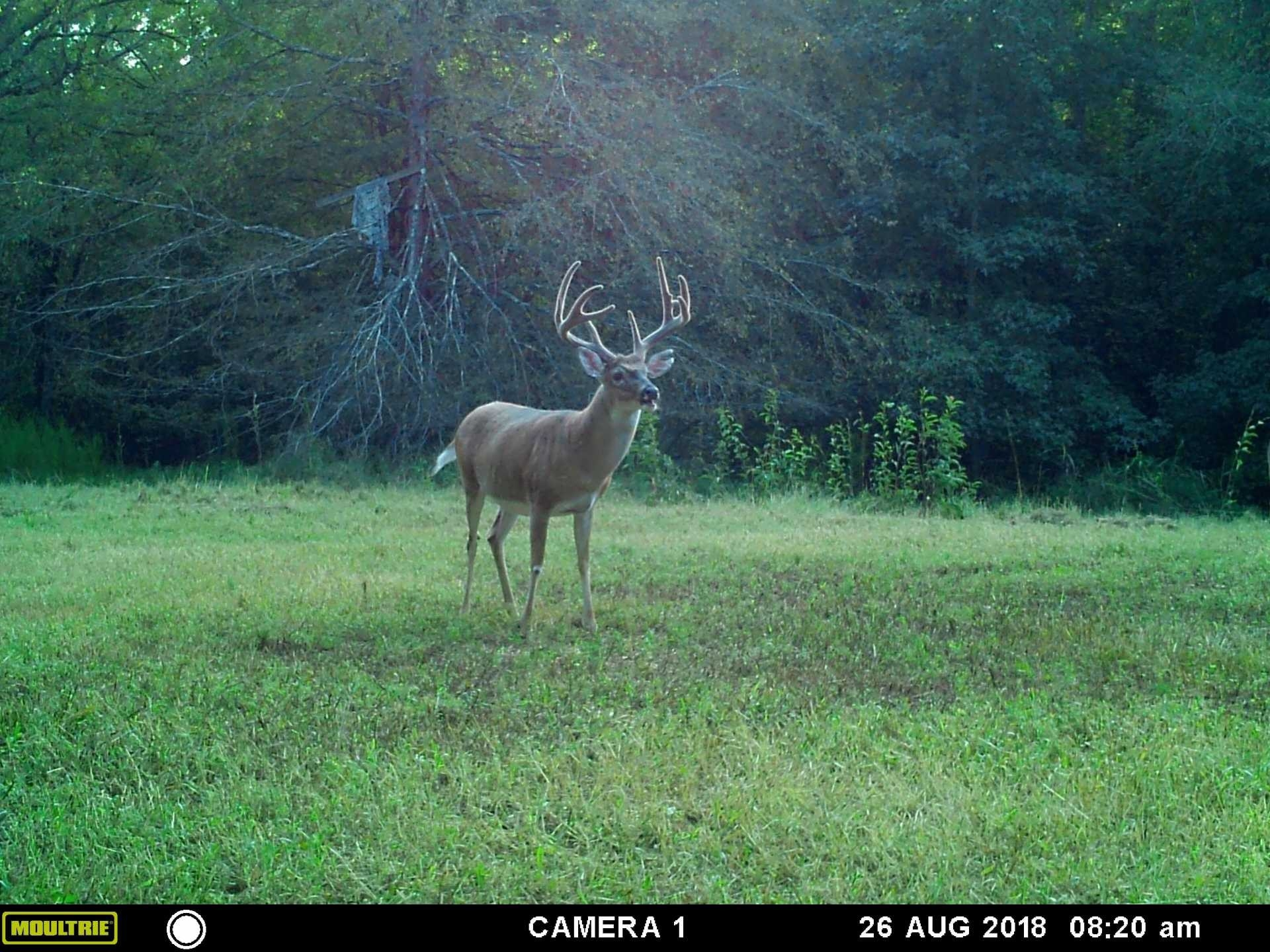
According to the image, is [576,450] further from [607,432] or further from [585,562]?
[585,562]

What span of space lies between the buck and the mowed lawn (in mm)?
428

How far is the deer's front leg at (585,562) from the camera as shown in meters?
7.35

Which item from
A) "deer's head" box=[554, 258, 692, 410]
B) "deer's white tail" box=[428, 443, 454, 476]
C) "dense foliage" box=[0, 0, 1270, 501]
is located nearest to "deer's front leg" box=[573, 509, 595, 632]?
"deer's head" box=[554, 258, 692, 410]

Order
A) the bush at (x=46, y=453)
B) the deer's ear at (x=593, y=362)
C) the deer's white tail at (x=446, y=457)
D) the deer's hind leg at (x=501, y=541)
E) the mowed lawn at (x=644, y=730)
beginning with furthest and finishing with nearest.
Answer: the bush at (x=46, y=453), the deer's white tail at (x=446, y=457), the deer's hind leg at (x=501, y=541), the deer's ear at (x=593, y=362), the mowed lawn at (x=644, y=730)

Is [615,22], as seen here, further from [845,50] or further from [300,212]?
[300,212]

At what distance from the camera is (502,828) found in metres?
4.44

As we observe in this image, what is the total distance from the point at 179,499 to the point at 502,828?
381 inches

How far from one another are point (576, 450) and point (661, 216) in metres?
9.47
